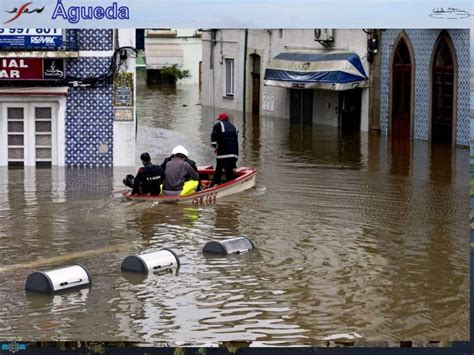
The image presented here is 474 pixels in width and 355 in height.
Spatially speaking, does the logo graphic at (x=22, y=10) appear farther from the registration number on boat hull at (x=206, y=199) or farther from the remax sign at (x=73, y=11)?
the registration number on boat hull at (x=206, y=199)

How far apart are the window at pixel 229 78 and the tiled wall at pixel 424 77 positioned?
6.21 m

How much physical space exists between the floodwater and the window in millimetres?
7761

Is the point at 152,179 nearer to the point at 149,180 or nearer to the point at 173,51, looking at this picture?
the point at 149,180

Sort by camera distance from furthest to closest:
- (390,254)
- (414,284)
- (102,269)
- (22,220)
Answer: (22,220) → (390,254) → (102,269) → (414,284)

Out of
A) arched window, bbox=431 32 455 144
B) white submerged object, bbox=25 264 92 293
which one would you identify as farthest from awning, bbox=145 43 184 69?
white submerged object, bbox=25 264 92 293

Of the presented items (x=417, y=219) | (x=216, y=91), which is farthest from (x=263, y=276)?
(x=216, y=91)

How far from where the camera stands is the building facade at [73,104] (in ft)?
78.4

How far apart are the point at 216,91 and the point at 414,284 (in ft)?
77.2

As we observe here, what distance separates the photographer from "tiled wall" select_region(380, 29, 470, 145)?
2661 cm

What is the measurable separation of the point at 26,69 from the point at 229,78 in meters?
13.3

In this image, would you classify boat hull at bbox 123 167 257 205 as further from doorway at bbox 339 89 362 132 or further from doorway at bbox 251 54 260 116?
doorway at bbox 251 54 260 116

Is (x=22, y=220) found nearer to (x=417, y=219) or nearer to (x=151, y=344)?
(x=417, y=219)

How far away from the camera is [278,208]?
20.1 metres

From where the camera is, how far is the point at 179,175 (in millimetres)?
19625
